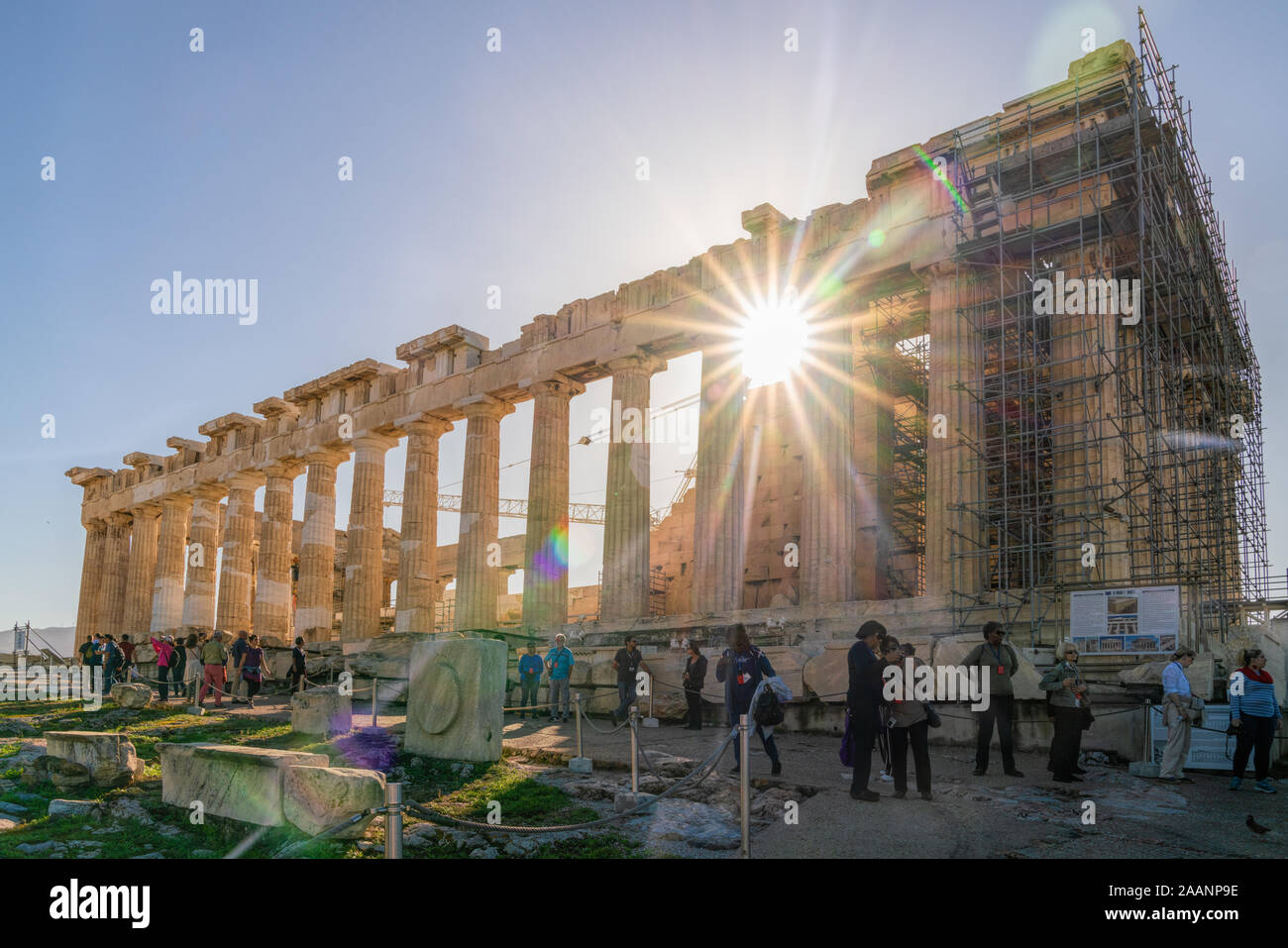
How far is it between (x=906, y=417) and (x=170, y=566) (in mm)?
32026

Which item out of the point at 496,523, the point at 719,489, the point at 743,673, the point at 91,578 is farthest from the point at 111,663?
the point at 91,578

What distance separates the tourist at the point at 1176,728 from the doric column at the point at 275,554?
31.5 metres

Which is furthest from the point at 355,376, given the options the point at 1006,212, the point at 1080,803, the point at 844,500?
the point at 1080,803

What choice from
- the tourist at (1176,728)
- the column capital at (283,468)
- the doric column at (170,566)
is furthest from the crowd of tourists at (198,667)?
the tourist at (1176,728)

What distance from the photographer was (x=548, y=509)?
29.9m

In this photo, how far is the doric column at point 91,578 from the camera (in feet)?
161

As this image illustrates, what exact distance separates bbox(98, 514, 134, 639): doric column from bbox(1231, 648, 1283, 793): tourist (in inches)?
1812

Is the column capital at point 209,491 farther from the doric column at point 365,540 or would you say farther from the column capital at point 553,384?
the column capital at point 553,384

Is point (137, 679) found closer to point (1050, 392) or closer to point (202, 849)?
point (202, 849)

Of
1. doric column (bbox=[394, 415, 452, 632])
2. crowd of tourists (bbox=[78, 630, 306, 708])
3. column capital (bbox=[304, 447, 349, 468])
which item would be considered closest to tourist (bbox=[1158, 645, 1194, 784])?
crowd of tourists (bbox=[78, 630, 306, 708])

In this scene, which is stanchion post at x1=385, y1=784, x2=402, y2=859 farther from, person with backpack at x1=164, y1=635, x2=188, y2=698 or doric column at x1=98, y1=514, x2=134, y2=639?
doric column at x1=98, y1=514, x2=134, y2=639

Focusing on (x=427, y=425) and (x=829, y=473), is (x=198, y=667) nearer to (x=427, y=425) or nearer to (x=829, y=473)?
(x=427, y=425)

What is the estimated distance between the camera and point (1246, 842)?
29.4 feet
